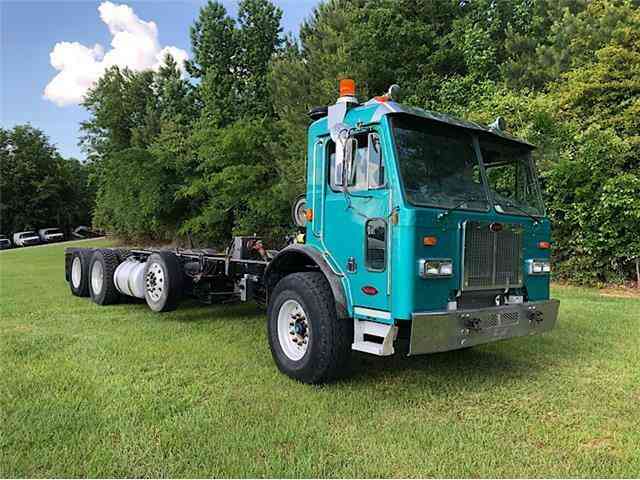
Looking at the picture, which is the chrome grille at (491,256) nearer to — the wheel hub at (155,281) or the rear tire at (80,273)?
the wheel hub at (155,281)

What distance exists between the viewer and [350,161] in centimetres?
439

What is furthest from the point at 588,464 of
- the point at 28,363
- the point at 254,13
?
the point at 254,13

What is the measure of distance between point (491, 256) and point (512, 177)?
110cm

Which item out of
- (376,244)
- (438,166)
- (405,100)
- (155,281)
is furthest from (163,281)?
(405,100)

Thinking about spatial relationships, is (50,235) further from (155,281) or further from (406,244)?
(406,244)

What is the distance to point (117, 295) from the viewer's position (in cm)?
840

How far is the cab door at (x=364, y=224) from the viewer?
4207 millimetres

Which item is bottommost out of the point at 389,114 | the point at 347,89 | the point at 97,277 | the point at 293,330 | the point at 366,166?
the point at 293,330

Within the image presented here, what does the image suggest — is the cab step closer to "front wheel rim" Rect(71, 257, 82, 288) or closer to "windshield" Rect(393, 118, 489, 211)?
"windshield" Rect(393, 118, 489, 211)

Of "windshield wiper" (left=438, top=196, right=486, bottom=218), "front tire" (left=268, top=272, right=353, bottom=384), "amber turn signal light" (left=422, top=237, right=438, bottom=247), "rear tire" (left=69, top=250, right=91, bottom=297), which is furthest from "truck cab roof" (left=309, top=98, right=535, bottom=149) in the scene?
"rear tire" (left=69, top=250, right=91, bottom=297)

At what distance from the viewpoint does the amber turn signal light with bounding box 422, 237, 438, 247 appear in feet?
13.2

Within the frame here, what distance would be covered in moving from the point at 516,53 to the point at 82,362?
53.5 ft

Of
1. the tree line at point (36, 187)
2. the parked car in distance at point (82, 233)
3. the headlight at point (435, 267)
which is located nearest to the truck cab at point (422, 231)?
the headlight at point (435, 267)

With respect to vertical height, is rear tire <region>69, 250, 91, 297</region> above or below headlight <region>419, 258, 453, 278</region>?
below
